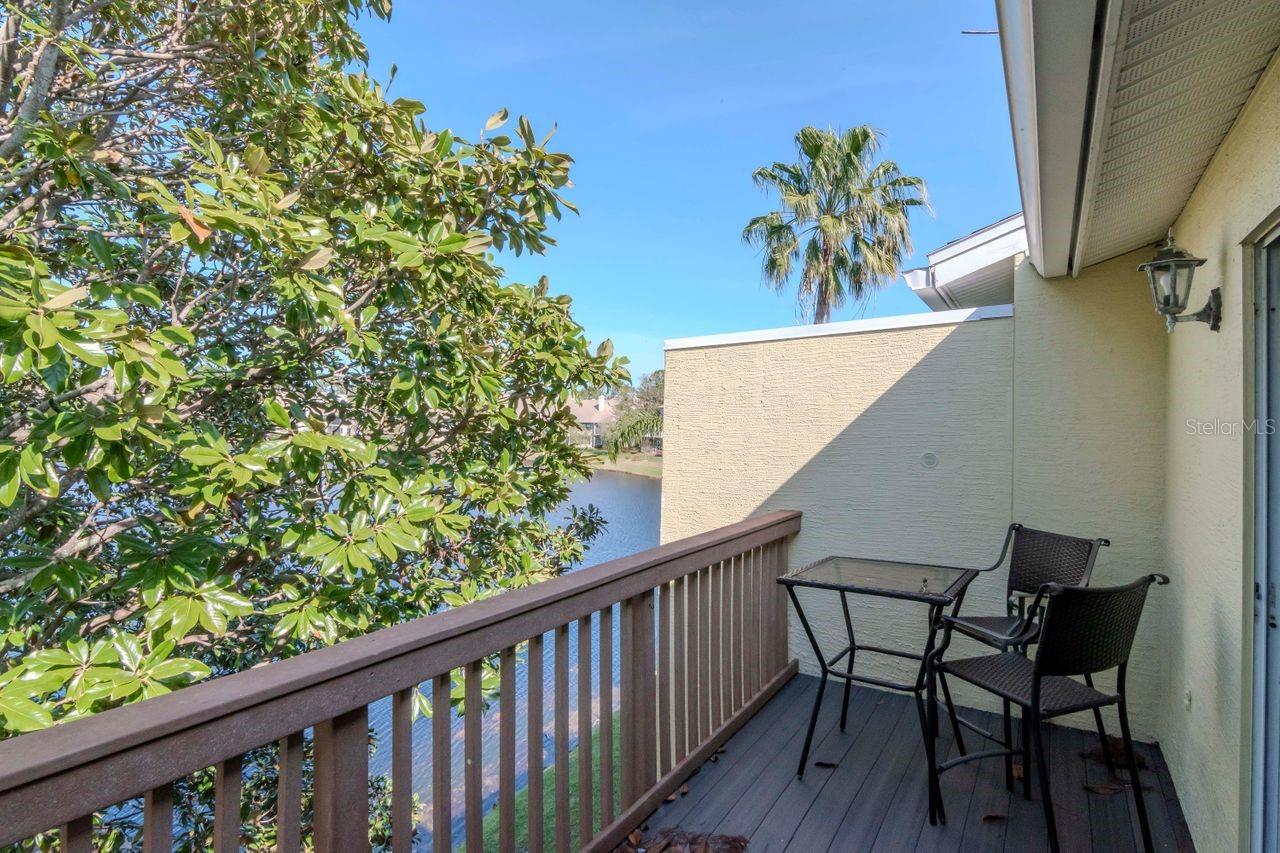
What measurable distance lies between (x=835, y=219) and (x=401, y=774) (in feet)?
38.8

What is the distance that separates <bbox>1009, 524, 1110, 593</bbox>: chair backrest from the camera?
2.73m

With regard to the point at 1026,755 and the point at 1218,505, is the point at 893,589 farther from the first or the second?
the point at 1218,505

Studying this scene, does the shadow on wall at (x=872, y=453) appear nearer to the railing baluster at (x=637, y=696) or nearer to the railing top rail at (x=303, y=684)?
the railing baluster at (x=637, y=696)

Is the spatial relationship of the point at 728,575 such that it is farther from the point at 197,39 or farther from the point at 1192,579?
the point at 197,39

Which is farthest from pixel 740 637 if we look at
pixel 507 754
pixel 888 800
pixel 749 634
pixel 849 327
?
pixel 849 327

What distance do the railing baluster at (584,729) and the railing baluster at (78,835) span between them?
4.07 ft

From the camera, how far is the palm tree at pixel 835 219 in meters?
11.3

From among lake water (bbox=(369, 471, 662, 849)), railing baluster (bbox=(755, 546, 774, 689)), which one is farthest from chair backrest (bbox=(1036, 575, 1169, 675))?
railing baluster (bbox=(755, 546, 774, 689))

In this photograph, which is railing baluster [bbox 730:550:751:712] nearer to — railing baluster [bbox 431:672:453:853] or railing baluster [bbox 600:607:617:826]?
railing baluster [bbox 600:607:617:826]

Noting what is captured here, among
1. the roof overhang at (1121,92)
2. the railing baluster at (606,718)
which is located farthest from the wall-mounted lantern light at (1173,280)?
the railing baluster at (606,718)

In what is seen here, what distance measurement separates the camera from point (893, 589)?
252cm

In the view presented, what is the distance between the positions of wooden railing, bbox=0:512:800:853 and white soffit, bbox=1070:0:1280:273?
186 cm

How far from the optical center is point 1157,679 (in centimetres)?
285

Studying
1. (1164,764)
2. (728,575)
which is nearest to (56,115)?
(728,575)
